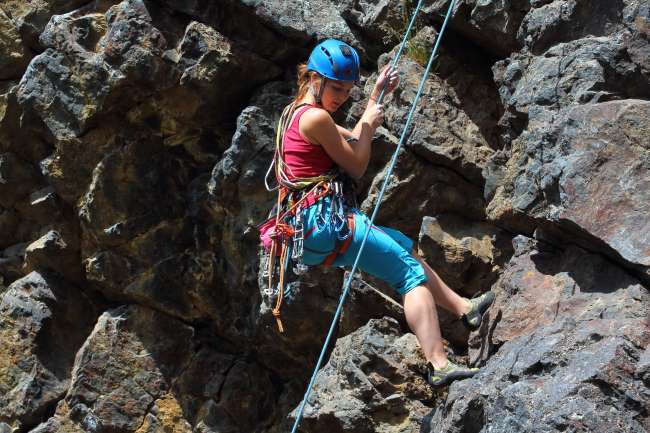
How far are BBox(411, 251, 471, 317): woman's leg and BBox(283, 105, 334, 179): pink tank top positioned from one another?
36.9 inches

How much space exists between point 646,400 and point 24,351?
7950 millimetres

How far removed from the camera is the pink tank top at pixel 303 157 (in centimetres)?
736

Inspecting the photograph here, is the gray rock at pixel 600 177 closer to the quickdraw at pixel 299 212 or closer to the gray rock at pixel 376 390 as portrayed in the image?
the quickdraw at pixel 299 212

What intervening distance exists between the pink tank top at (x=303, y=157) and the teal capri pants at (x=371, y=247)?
0.94 ft

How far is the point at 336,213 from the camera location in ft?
23.6

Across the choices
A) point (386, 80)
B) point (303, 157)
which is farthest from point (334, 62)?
point (303, 157)

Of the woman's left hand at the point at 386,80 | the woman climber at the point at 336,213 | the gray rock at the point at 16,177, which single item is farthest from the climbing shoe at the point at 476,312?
the gray rock at the point at 16,177

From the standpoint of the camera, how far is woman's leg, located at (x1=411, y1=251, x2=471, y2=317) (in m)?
7.25

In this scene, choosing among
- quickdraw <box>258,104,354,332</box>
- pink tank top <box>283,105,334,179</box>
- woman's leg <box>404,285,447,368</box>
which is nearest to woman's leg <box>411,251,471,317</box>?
woman's leg <box>404,285,447,368</box>

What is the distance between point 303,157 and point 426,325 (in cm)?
154

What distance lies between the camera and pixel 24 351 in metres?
11.5

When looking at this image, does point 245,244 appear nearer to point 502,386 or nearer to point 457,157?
point 457,157

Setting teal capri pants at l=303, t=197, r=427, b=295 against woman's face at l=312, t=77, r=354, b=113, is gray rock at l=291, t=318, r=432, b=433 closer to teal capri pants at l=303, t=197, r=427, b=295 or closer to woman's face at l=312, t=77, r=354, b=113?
teal capri pants at l=303, t=197, r=427, b=295

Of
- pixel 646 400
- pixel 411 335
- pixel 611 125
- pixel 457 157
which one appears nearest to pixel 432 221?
pixel 457 157
